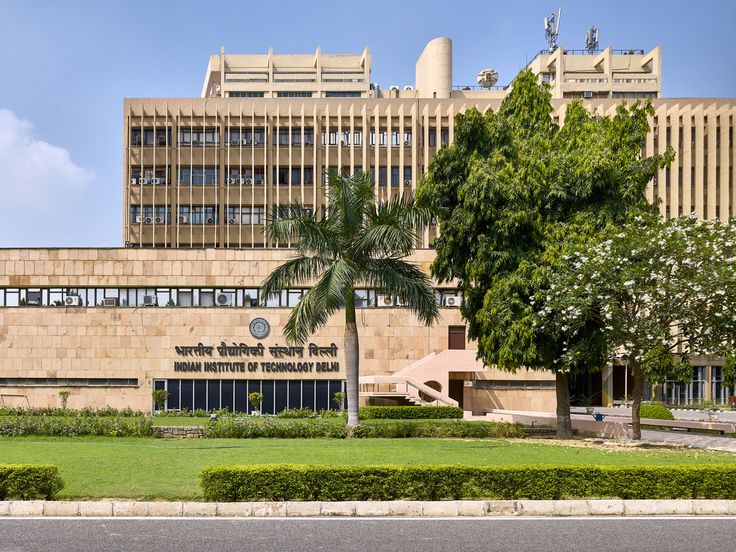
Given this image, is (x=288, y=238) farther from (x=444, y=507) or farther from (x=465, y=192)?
(x=444, y=507)

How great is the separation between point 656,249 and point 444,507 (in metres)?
14.0

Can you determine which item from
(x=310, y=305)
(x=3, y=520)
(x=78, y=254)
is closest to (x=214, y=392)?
(x=78, y=254)

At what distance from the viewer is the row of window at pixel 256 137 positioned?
66125 mm

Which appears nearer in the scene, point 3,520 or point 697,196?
point 3,520

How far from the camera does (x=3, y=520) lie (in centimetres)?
1257

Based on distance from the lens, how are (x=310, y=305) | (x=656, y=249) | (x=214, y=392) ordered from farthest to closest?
(x=214, y=392) < (x=310, y=305) < (x=656, y=249)

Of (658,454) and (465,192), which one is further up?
(465,192)

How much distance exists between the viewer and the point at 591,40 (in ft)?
300

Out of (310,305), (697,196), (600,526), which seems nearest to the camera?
(600,526)

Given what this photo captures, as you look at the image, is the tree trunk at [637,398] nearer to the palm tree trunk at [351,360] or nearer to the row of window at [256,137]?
the palm tree trunk at [351,360]

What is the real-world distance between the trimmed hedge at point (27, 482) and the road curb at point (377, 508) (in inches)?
12.9

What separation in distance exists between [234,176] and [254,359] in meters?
26.8

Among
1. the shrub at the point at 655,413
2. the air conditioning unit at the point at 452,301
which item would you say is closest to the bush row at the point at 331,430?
the shrub at the point at 655,413

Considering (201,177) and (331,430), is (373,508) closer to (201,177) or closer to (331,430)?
(331,430)
